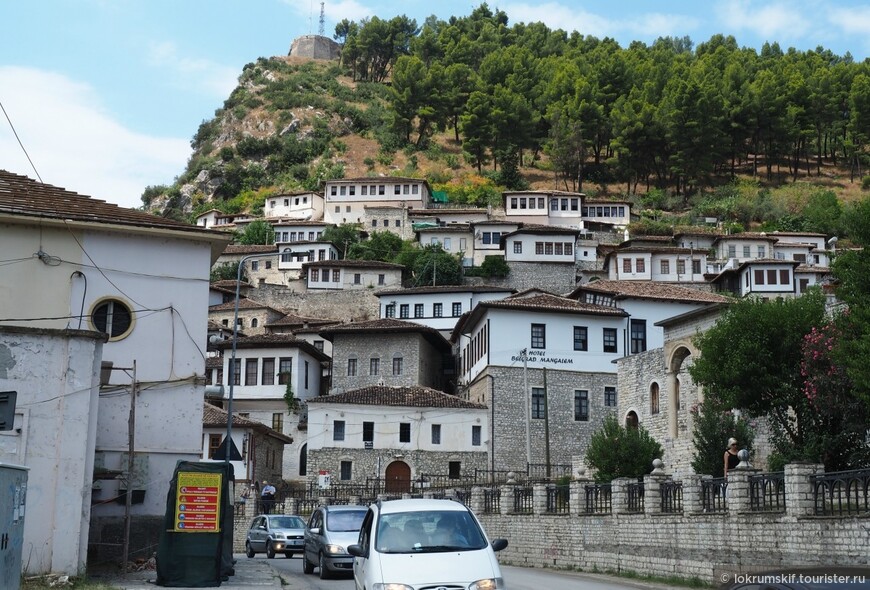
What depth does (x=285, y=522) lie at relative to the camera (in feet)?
100

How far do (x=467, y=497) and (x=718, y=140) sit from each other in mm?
84628

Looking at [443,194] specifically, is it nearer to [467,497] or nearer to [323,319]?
[323,319]

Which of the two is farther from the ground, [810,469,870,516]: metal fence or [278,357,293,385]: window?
[278,357,293,385]: window

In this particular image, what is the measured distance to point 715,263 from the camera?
8238 cm

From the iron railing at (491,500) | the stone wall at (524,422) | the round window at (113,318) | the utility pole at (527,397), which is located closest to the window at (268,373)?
the stone wall at (524,422)

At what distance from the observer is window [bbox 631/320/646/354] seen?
173 feet

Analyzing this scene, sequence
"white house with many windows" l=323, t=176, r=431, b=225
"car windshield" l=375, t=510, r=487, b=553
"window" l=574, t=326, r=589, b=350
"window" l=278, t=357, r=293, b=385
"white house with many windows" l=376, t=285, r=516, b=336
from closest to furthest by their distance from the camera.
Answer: "car windshield" l=375, t=510, r=487, b=553 → "window" l=574, t=326, r=589, b=350 → "window" l=278, t=357, r=293, b=385 → "white house with many windows" l=376, t=285, r=516, b=336 → "white house with many windows" l=323, t=176, r=431, b=225

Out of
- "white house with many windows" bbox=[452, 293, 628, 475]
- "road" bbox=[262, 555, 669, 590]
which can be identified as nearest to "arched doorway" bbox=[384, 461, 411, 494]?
"white house with many windows" bbox=[452, 293, 628, 475]

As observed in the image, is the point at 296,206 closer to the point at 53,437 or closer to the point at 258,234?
the point at 258,234

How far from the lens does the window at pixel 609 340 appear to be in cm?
5203

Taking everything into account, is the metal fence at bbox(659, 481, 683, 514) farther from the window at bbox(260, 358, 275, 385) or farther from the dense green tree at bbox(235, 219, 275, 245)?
the dense green tree at bbox(235, 219, 275, 245)

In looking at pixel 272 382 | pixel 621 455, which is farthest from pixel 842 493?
pixel 272 382

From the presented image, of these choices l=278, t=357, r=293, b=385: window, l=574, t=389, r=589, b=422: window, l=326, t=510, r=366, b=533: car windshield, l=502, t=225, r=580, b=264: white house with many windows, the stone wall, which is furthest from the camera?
l=502, t=225, r=580, b=264: white house with many windows

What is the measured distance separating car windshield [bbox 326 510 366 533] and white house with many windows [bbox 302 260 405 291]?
194 feet
